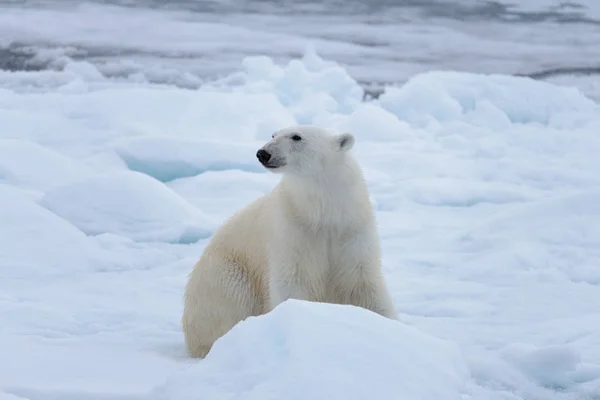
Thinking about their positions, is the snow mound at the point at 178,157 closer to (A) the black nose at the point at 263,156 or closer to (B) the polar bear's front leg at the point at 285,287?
(A) the black nose at the point at 263,156

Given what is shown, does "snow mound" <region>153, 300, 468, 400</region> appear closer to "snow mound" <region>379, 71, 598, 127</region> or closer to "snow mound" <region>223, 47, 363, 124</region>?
"snow mound" <region>223, 47, 363, 124</region>

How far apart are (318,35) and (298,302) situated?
888 inches

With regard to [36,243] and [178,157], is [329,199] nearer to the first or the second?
[36,243]

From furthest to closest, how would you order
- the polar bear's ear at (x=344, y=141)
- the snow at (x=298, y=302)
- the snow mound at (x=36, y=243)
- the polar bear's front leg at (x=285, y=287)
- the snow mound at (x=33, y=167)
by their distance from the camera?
1. the snow mound at (x=33, y=167)
2. the snow mound at (x=36, y=243)
3. the polar bear's ear at (x=344, y=141)
4. the polar bear's front leg at (x=285, y=287)
5. the snow at (x=298, y=302)

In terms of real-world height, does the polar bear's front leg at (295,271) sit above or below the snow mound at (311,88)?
above

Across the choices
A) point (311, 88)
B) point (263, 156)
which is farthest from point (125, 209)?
point (311, 88)

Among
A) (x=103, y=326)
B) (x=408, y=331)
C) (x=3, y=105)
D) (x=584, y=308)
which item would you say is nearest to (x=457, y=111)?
(x=3, y=105)

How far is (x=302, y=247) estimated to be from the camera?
3205 mm

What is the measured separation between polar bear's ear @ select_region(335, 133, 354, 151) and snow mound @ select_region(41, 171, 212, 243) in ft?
11.0

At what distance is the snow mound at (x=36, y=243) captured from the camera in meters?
5.42

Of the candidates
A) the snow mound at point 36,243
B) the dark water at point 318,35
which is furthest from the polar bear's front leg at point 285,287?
the dark water at point 318,35

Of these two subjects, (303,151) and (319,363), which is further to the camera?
(303,151)

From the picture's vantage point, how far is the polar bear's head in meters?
3.25

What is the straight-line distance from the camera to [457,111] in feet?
48.1
